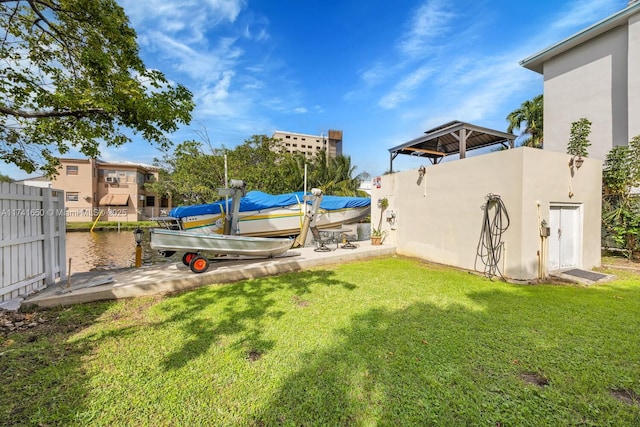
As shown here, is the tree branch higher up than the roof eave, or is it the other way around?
the roof eave

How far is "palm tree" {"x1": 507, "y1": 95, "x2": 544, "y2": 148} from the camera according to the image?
1778 cm

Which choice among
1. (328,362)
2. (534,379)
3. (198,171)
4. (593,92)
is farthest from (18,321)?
(593,92)

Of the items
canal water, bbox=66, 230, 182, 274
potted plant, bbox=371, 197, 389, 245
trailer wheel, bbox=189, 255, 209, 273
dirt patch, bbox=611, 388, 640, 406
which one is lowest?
canal water, bbox=66, 230, 182, 274

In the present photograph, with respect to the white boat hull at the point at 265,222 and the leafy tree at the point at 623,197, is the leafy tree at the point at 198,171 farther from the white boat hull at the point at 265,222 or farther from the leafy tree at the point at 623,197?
the leafy tree at the point at 623,197

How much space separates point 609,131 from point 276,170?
58.0ft

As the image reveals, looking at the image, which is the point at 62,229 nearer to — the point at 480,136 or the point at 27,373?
the point at 27,373

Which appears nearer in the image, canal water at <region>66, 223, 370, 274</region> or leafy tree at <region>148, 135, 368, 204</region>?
canal water at <region>66, 223, 370, 274</region>

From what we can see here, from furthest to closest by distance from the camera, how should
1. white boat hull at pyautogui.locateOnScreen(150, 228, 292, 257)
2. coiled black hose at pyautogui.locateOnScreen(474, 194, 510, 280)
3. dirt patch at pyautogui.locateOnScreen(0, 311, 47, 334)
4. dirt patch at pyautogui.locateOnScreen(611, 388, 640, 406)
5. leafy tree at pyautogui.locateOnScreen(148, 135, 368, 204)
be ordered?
1. leafy tree at pyautogui.locateOnScreen(148, 135, 368, 204)
2. coiled black hose at pyautogui.locateOnScreen(474, 194, 510, 280)
3. white boat hull at pyautogui.locateOnScreen(150, 228, 292, 257)
4. dirt patch at pyautogui.locateOnScreen(0, 311, 47, 334)
5. dirt patch at pyautogui.locateOnScreen(611, 388, 640, 406)

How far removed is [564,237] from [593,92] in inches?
358

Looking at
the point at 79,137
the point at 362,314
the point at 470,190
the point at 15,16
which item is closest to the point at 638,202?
the point at 470,190

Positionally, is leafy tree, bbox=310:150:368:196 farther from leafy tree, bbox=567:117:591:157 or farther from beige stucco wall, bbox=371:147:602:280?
leafy tree, bbox=567:117:591:157

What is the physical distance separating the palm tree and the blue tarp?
1463 centimetres

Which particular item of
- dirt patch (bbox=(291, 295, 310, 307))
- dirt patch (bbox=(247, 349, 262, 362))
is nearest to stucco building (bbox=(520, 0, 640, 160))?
dirt patch (bbox=(291, 295, 310, 307))

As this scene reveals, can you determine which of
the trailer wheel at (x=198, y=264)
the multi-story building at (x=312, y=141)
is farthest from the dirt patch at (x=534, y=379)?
the multi-story building at (x=312, y=141)
